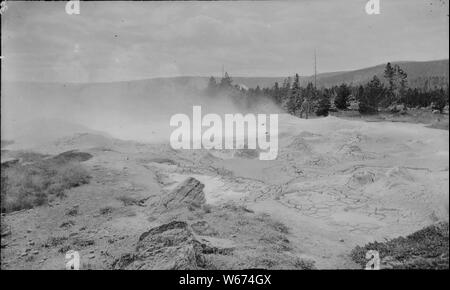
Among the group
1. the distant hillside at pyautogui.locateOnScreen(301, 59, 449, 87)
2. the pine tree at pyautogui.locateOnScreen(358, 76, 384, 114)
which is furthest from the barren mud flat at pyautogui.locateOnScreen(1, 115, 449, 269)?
the distant hillside at pyautogui.locateOnScreen(301, 59, 449, 87)

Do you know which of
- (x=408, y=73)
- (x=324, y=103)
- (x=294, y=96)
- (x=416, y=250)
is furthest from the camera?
(x=324, y=103)

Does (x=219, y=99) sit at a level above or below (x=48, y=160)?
above

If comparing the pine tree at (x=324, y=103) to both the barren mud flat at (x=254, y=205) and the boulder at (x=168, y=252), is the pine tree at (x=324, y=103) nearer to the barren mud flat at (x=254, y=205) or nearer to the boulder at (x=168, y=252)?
the barren mud flat at (x=254, y=205)

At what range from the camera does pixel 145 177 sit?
12.9m

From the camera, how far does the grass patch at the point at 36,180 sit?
42.7 ft

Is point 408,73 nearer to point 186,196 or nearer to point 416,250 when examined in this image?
point 416,250

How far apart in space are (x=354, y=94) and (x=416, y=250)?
15.7 ft

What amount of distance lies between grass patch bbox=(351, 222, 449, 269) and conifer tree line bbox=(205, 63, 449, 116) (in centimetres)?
329

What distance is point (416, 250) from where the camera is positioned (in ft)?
30.0

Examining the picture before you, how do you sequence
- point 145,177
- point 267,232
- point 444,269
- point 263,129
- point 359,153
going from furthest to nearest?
point 145,177 → point 263,129 → point 359,153 → point 267,232 → point 444,269

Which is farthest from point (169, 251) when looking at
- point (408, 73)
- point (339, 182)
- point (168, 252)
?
point (408, 73)

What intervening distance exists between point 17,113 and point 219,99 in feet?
28.1
